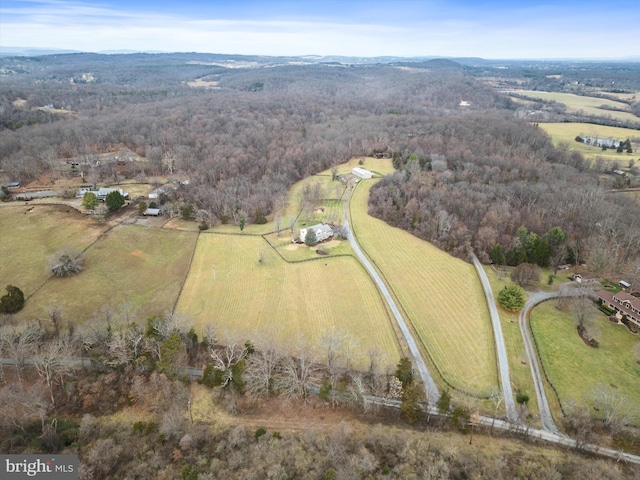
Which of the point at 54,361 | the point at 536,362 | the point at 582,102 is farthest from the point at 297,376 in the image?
the point at 582,102

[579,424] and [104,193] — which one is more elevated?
[104,193]

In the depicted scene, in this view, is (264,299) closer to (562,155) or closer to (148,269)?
(148,269)

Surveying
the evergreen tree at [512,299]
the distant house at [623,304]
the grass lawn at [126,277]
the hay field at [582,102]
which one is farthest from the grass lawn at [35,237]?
the hay field at [582,102]

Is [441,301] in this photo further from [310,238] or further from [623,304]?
[310,238]

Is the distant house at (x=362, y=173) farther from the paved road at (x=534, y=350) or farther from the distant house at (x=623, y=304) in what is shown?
the distant house at (x=623, y=304)

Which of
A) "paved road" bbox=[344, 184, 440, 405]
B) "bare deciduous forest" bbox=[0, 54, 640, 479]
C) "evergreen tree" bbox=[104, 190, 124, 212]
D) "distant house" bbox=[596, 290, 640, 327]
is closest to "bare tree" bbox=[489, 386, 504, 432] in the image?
"bare deciduous forest" bbox=[0, 54, 640, 479]

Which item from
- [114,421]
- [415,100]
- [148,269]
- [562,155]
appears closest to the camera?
[114,421]

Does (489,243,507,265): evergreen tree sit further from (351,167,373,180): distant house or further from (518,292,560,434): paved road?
(351,167,373,180): distant house

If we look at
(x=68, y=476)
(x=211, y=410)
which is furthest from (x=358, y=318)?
(x=68, y=476)
